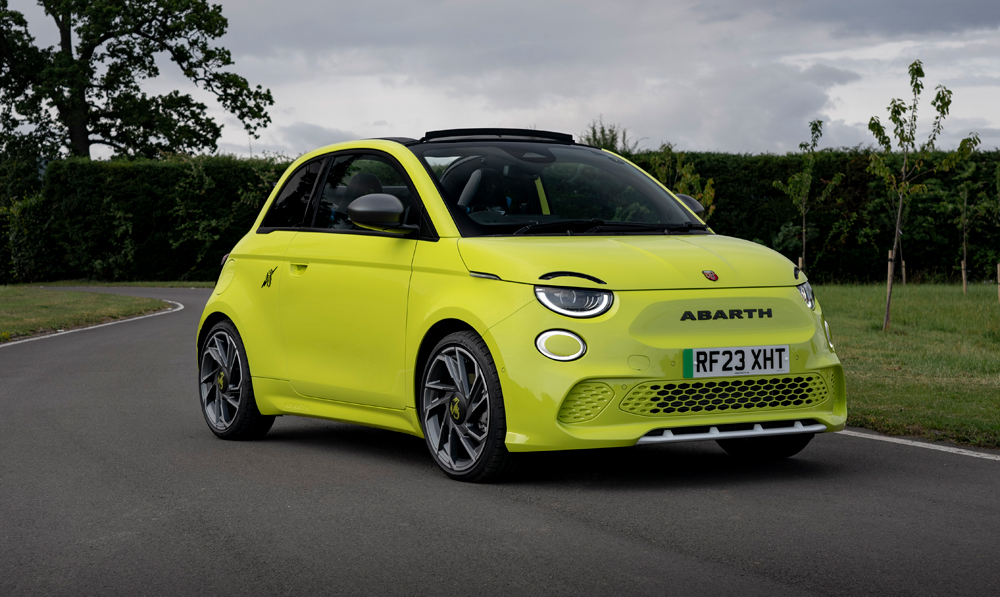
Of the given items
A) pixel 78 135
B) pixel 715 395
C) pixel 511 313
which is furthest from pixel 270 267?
pixel 78 135

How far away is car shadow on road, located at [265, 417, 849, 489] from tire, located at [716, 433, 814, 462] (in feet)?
0.21

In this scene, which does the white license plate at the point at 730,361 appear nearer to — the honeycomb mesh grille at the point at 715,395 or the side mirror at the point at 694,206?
the honeycomb mesh grille at the point at 715,395

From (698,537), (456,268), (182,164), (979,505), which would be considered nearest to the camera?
(698,537)

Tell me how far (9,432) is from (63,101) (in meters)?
34.7

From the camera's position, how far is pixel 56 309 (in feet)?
69.1

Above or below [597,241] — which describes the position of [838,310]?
below

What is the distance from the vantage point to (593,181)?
22.6 ft

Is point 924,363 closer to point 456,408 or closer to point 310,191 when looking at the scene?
point 310,191

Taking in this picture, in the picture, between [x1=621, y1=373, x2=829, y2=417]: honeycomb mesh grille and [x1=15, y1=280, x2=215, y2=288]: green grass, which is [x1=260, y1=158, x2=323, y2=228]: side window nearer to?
[x1=621, y1=373, x2=829, y2=417]: honeycomb mesh grille

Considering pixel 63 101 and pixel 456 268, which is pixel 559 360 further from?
pixel 63 101

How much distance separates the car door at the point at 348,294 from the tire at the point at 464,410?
0.27 m

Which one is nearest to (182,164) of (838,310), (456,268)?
(838,310)

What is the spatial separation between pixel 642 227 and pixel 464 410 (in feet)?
4.84

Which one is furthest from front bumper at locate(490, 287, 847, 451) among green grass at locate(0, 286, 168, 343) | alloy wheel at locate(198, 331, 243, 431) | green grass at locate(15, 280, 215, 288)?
green grass at locate(15, 280, 215, 288)
